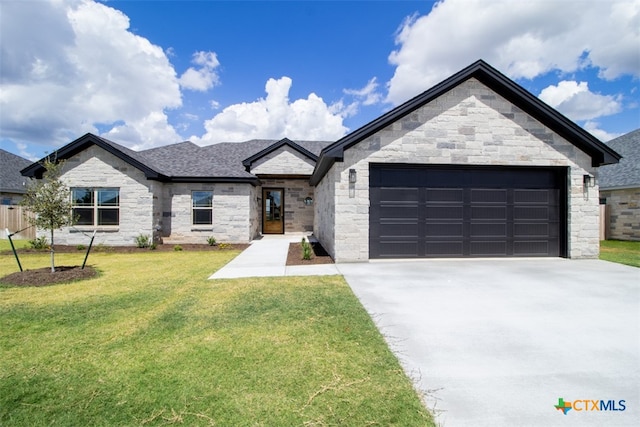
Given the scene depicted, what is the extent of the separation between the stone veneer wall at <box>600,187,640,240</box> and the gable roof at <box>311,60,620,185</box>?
8030 mm

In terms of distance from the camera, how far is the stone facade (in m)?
17.4

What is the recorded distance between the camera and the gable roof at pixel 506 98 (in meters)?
8.93

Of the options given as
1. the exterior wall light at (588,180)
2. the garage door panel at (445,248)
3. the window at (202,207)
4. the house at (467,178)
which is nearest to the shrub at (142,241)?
the window at (202,207)

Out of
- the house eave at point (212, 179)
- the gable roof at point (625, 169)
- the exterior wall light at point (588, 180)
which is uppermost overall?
the gable roof at point (625, 169)

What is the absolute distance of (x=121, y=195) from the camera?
13.3 m

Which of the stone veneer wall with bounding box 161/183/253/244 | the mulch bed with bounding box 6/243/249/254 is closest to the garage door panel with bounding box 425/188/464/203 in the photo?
the mulch bed with bounding box 6/243/249/254

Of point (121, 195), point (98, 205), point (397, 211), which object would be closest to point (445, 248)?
point (397, 211)

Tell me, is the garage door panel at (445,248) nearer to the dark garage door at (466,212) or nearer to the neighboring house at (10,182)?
the dark garage door at (466,212)

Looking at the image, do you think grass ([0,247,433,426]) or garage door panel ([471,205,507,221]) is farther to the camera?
garage door panel ([471,205,507,221])

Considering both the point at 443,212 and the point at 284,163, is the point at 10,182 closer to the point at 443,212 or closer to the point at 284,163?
the point at 284,163

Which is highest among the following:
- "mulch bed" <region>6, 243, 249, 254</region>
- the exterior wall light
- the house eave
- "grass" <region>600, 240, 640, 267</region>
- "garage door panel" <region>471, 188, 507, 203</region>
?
the house eave

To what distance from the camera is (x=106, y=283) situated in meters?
7.06

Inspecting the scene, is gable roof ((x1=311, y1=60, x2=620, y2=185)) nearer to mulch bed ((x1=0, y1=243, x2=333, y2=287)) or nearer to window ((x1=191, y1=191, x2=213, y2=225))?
mulch bed ((x1=0, y1=243, x2=333, y2=287))

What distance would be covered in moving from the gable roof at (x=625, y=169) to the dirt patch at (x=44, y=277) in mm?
22309
